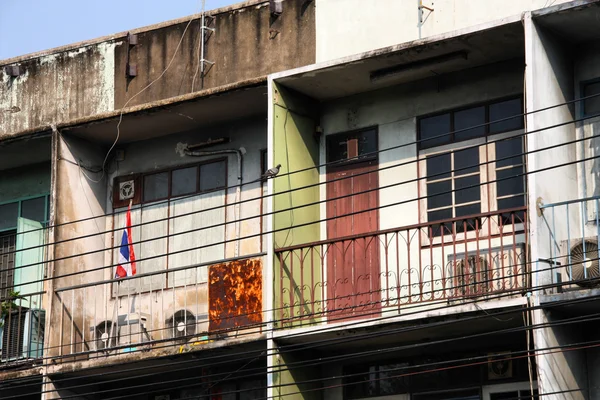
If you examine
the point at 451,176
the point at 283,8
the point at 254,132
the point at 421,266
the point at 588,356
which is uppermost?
the point at 283,8

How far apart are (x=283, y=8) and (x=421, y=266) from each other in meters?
3.69

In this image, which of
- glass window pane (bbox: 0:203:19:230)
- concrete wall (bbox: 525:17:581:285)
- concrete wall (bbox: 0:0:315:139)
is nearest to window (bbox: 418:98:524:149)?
concrete wall (bbox: 525:17:581:285)

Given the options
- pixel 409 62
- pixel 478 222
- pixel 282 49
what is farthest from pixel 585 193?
pixel 282 49

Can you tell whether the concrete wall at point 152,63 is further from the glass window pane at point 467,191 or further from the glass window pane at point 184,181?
the glass window pane at point 467,191

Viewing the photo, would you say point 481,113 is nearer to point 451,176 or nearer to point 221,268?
point 451,176

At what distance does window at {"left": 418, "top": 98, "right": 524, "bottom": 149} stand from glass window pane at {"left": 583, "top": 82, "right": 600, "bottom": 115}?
0.74m

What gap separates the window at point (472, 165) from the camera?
15.7 m

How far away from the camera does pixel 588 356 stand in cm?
1467

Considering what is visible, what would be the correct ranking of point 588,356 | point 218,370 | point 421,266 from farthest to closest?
1. point 218,370
2. point 421,266
3. point 588,356

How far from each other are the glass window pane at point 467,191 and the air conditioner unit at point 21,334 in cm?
556

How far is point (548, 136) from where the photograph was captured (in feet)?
48.1

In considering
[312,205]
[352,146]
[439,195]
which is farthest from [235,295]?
[439,195]

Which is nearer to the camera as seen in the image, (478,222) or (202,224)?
(478,222)

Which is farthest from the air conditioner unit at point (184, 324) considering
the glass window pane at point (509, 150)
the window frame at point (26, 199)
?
the glass window pane at point (509, 150)
